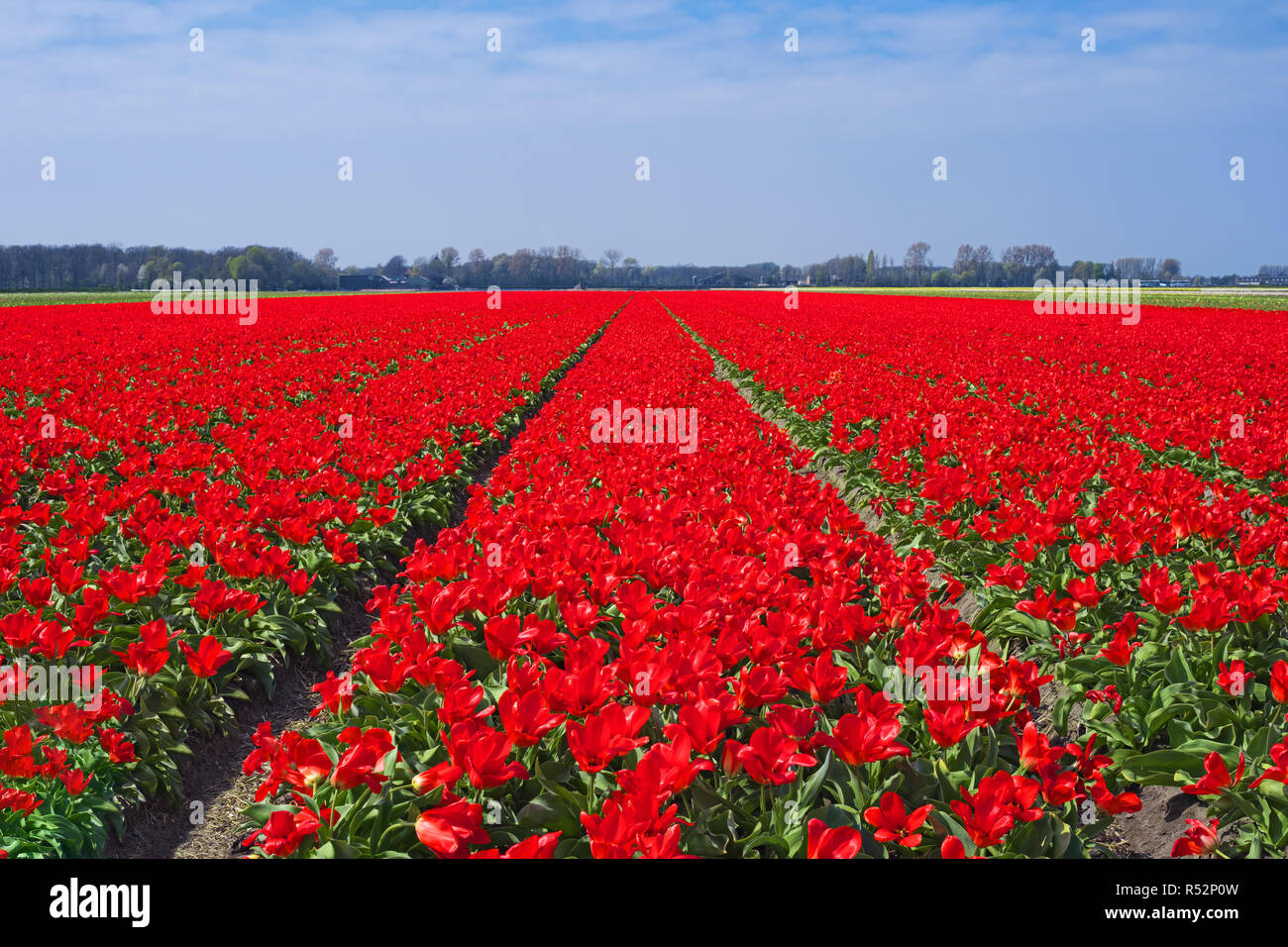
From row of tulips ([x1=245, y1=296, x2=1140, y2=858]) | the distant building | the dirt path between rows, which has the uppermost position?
the distant building

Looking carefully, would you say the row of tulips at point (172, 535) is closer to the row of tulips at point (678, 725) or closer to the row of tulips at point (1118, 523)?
the row of tulips at point (678, 725)

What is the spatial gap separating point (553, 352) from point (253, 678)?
1393cm

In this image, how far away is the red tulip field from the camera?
2469 millimetres

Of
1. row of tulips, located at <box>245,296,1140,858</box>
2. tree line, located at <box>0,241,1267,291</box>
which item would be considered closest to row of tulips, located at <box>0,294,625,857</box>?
row of tulips, located at <box>245,296,1140,858</box>

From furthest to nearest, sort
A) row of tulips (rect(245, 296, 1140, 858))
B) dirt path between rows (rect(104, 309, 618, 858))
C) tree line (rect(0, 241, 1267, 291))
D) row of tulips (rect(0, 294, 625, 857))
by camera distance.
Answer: tree line (rect(0, 241, 1267, 291)), dirt path between rows (rect(104, 309, 618, 858)), row of tulips (rect(0, 294, 625, 857)), row of tulips (rect(245, 296, 1140, 858))

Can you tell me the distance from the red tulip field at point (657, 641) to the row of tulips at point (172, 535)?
0.03m

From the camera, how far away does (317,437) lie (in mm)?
8469

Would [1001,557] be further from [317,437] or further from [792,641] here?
[317,437]

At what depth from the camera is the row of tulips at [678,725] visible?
2.31 metres

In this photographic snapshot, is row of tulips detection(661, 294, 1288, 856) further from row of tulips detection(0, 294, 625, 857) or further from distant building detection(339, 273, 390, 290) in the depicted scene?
distant building detection(339, 273, 390, 290)

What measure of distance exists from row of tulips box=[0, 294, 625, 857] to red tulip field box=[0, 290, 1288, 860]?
0.03 meters

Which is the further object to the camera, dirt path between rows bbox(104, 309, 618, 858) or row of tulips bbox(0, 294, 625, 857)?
dirt path between rows bbox(104, 309, 618, 858)

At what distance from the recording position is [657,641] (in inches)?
142

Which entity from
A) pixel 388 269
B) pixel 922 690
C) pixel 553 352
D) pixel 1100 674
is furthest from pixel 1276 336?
pixel 388 269
